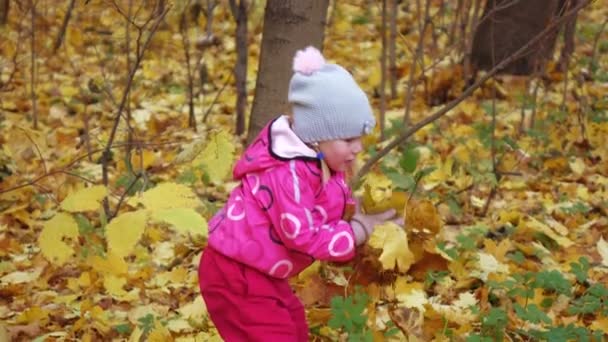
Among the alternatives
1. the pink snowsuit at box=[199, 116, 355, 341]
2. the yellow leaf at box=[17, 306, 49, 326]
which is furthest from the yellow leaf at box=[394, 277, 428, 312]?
the yellow leaf at box=[17, 306, 49, 326]

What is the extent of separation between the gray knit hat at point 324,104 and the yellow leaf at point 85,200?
0.49m

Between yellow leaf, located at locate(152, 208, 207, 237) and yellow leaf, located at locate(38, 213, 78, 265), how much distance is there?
14.0 inches

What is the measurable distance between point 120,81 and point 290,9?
3.32m

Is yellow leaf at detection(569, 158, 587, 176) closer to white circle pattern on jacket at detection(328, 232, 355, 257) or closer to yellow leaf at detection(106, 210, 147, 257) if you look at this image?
white circle pattern on jacket at detection(328, 232, 355, 257)

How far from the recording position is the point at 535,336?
96.3 inches

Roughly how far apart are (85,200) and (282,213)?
0.46 m

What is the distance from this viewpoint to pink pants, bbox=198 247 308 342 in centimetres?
218

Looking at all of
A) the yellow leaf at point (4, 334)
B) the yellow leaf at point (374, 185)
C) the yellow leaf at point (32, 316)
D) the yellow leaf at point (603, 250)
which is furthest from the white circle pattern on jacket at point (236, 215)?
the yellow leaf at point (603, 250)

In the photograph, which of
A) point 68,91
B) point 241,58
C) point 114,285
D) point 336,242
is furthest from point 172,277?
point 68,91

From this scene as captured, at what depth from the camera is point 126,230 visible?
1.86m

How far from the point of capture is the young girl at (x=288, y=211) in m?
2.07

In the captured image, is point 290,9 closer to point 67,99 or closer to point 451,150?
point 451,150

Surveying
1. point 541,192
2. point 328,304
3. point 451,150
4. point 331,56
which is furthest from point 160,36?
point 328,304

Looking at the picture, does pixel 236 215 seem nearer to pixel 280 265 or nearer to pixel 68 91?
pixel 280 265
